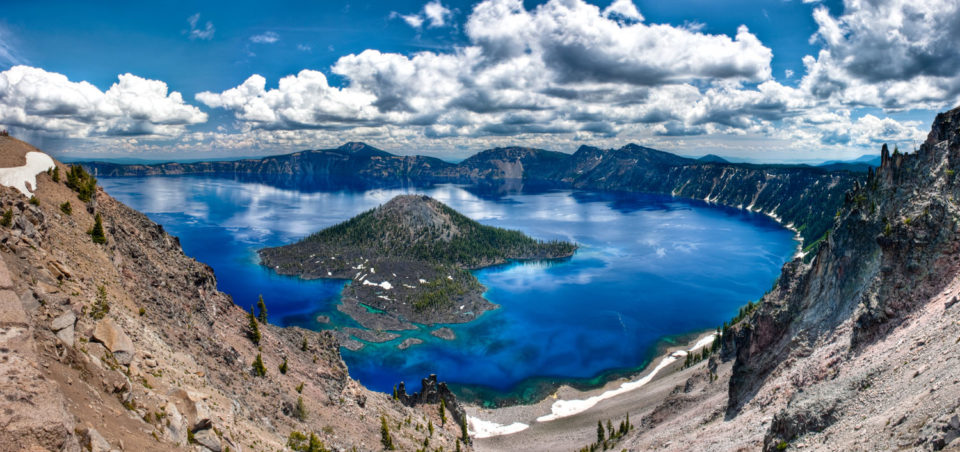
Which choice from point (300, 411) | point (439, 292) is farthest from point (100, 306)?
point (439, 292)

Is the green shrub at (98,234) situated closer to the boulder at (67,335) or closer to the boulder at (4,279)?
the boulder at (67,335)

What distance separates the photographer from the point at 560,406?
108000mm

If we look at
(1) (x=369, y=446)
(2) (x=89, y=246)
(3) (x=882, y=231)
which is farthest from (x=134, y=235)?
(3) (x=882, y=231)

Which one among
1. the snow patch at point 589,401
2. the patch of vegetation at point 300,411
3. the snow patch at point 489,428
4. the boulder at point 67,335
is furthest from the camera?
the snow patch at point 589,401

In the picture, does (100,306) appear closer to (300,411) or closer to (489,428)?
(300,411)

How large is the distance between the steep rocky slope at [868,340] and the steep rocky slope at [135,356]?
3774 cm

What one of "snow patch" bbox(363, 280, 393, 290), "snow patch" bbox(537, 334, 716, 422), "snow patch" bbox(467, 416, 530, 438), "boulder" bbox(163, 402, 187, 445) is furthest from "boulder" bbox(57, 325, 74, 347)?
"snow patch" bbox(363, 280, 393, 290)

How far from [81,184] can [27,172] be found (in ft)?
15.0

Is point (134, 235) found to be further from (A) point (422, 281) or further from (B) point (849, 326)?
(A) point (422, 281)

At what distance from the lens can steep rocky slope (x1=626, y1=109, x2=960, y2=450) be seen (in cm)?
3017

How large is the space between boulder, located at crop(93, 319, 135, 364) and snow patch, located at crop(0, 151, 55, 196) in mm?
23383

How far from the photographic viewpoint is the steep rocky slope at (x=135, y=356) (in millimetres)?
19531

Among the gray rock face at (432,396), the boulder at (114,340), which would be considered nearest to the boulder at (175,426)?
the boulder at (114,340)

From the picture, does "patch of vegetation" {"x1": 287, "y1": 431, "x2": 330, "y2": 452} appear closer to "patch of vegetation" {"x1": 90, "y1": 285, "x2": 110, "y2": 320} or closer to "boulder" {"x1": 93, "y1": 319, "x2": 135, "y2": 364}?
"boulder" {"x1": 93, "y1": 319, "x2": 135, "y2": 364}
